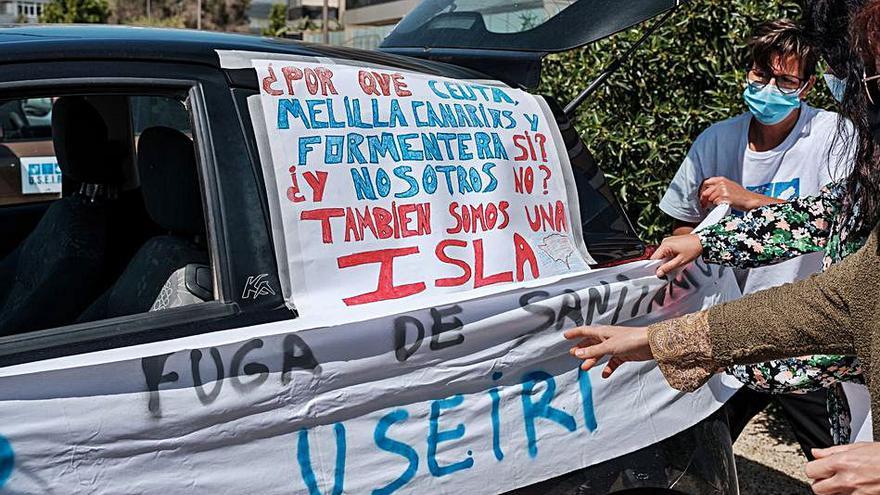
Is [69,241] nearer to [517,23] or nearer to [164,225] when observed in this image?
[164,225]

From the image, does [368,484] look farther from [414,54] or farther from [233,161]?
[414,54]

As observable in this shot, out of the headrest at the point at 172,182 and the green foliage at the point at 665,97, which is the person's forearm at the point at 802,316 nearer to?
the headrest at the point at 172,182

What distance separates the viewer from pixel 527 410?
2057 millimetres

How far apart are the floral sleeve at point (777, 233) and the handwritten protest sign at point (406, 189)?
350 mm

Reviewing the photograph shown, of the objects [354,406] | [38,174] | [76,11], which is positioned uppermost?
[76,11]

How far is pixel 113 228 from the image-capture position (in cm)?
270

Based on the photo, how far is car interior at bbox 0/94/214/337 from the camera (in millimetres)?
2162

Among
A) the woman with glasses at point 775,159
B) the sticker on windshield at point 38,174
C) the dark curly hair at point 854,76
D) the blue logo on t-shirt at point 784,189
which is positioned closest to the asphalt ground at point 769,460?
the woman with glasses at point 775,159

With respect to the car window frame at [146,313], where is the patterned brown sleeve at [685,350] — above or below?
below

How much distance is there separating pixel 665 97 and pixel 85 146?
8.68ft

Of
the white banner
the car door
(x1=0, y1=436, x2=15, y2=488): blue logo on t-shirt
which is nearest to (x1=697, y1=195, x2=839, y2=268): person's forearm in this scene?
the white banner

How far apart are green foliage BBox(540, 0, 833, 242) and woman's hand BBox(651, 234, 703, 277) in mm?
1950

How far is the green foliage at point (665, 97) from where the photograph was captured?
164 inches

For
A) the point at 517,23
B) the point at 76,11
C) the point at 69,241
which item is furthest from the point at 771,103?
the point at 76,11
